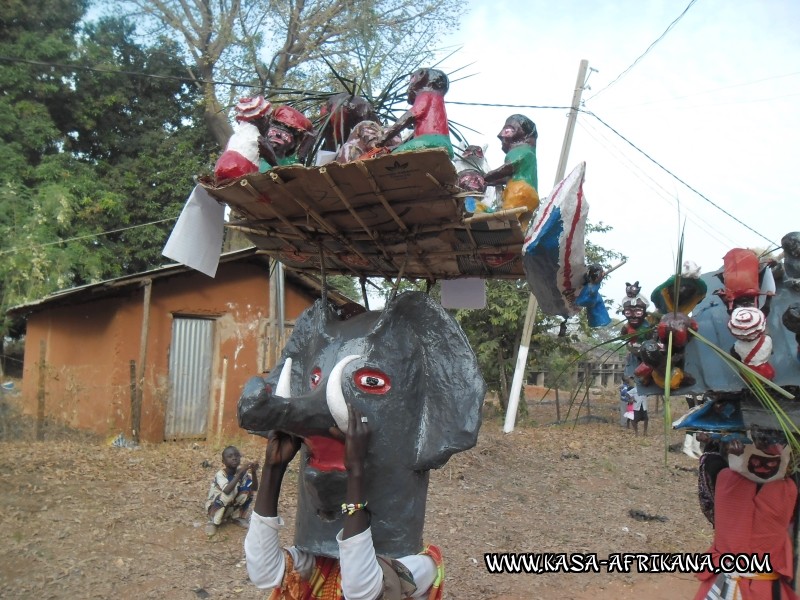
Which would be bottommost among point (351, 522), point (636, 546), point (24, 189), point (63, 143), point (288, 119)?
point (636, 546)

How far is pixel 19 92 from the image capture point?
1362 cm

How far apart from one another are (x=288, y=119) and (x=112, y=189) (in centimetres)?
1295

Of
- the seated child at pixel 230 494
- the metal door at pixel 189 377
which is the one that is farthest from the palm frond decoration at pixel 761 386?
the metal door at pixel 189 377

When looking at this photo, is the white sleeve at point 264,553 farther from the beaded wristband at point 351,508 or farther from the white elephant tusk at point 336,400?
the white elephant tusk at point 336,400

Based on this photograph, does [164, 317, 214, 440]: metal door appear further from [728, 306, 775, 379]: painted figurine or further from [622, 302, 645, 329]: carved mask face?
[728, 306, 775, 379]: painted figurine

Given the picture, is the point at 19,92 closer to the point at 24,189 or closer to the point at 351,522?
the point at 24,189

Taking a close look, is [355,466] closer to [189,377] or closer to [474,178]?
[474,178]

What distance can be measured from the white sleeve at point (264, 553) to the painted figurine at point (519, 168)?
148 centimetres

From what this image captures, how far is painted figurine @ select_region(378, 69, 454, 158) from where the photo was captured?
2.45 meters

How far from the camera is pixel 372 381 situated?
95.5 inches

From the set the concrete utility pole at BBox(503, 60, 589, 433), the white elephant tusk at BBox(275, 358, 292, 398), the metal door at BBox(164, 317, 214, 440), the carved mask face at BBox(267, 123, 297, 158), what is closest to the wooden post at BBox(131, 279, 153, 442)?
the metal door at BBox(164, 317, 214, 440)

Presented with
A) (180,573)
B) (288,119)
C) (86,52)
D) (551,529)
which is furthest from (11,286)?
(288,119)

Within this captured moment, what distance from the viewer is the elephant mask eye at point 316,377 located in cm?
251

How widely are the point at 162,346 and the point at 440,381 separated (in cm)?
808
